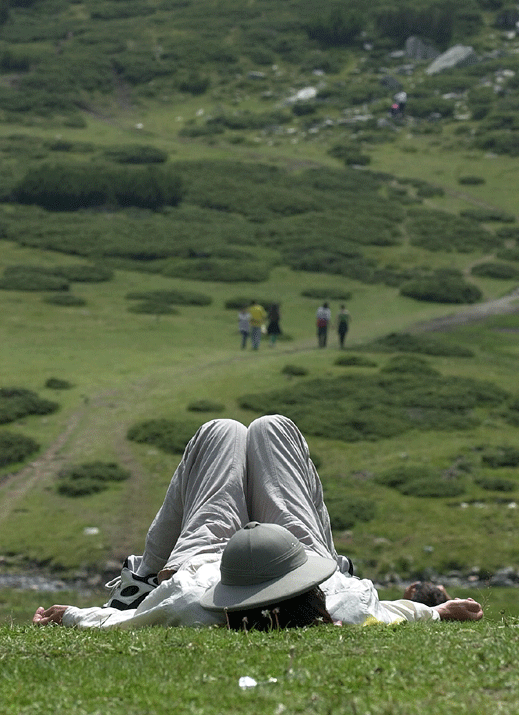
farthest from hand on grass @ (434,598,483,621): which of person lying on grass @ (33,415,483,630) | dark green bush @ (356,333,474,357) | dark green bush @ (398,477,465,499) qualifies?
dark green bush @ (356,333,474,357)

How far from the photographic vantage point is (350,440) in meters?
29.2

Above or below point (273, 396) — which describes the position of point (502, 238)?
below

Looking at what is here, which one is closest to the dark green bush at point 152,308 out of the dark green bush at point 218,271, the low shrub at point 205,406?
the dark green bush at point 218,271

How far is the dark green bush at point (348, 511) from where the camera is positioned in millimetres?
23250

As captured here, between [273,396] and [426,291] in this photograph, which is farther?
[426,291]

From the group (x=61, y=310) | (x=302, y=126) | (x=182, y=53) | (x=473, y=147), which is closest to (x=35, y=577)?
(x=61, y=310)

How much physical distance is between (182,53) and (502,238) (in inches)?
2552

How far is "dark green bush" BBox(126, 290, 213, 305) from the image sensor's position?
49969 mm

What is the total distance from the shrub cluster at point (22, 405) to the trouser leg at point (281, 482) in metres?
22.1

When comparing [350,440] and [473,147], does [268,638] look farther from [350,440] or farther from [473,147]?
[473,147]

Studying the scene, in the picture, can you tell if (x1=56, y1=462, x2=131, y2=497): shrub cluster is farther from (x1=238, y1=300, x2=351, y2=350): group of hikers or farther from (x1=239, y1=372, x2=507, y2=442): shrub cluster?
(x1=238, y1=300, x2=351, y2=350): group of hikers

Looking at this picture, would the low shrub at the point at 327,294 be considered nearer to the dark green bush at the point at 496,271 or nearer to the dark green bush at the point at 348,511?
the dark green bush at the point at 496,271

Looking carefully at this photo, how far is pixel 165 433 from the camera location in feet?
92.5

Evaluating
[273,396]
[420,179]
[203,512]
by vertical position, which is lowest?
[420,179]
